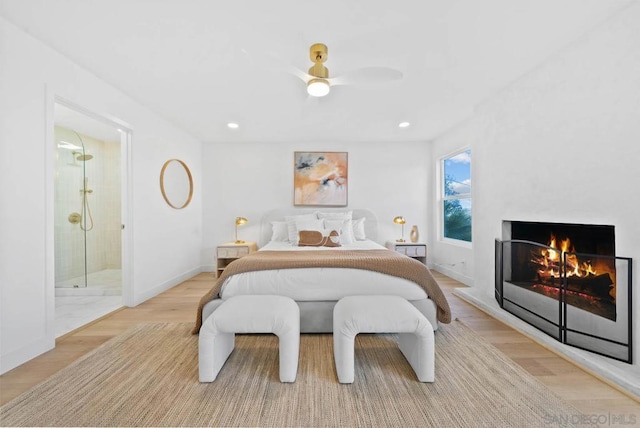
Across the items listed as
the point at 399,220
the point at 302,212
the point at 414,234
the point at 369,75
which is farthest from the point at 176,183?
the point at 414,234

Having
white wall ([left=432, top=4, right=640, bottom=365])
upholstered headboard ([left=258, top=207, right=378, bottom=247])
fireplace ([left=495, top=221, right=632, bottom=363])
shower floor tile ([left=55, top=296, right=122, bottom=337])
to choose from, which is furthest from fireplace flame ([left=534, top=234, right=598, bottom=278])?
shower floor tile ([left=55, top=296, right=122, bottom=337])

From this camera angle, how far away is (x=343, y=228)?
13.6ft

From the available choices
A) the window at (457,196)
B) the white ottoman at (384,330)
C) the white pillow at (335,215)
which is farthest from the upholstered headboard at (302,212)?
the white ottoman at (384,330)

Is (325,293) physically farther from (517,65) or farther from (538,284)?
(517,65)

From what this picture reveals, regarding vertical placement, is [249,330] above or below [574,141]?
below

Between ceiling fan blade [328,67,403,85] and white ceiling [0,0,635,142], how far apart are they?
262 millimetres

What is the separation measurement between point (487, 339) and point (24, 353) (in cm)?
347

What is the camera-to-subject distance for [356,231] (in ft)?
14.8

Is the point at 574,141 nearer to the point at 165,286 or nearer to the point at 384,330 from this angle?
the point at 384,330

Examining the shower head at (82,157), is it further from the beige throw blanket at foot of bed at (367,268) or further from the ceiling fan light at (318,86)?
the ceiling fan light at (318,86)

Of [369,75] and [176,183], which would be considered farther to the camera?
[176,183]

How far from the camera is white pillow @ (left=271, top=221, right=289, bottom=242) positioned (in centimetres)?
453

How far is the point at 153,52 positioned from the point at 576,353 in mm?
3810

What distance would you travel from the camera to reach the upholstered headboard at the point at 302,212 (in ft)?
16.2
